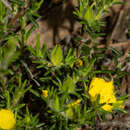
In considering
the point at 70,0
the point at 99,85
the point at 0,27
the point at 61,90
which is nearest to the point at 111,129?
the point at 99,85

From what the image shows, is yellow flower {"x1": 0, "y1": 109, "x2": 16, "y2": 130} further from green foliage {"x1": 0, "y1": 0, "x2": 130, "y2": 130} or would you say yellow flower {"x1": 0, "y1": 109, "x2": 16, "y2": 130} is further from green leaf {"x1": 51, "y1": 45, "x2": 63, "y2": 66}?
green leaf {"x1": 51, "y1": 45, "x2": 63, "y2": 66}

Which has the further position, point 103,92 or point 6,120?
point 103,92

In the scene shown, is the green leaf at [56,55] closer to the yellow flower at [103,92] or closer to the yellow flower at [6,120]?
the yellow flower at [103,92]

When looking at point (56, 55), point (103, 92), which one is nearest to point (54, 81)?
point (56, 55)

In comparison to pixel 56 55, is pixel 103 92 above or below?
below

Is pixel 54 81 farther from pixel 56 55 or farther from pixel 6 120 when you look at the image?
pixel 6 120

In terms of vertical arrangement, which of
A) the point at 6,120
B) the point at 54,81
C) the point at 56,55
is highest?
the point at 56,55

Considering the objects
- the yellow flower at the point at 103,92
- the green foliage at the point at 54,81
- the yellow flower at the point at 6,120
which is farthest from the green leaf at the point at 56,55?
the yellow flower at the point at 6,120
